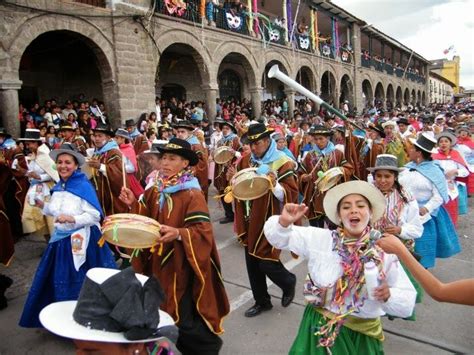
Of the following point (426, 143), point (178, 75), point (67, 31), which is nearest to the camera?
point (426, 143)

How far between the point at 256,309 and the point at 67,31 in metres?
10.5

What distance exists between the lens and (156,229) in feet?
8.57

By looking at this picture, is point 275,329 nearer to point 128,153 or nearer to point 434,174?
point 434,174

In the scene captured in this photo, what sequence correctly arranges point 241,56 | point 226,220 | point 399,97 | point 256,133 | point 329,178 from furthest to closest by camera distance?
point 399,97
point 241,56
point 226,220
point 329,178
point 256,133

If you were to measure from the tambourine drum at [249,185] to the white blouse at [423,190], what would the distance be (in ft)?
5.93

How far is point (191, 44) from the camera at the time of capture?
1484 cm

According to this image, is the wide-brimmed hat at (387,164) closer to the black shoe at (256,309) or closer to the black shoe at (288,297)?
the black shoe at (288,297)

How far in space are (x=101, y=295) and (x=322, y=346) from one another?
1454 millimetres

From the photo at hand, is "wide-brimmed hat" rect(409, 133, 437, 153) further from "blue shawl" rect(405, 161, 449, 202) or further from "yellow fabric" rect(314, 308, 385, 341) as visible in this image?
"yellow fabric" rect(314, 308, 385, 341)

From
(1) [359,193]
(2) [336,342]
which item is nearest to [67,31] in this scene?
(1) [359,193]

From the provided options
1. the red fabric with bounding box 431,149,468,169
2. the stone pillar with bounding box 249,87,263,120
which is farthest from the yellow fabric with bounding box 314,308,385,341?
the stone pillar with bounding box 249,87,263,120

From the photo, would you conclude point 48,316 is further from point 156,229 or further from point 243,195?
point 243,195

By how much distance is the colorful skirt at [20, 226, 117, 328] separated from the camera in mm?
3600

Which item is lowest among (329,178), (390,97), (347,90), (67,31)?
(329,178)
